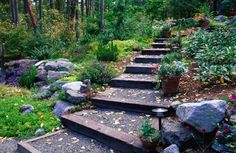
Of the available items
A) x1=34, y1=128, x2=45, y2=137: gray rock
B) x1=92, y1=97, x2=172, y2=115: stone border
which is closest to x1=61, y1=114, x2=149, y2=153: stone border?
x1=34, y1=128, x2=45, y2=137: gray rock

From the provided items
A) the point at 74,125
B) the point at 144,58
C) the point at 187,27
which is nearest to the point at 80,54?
the point at 144,58

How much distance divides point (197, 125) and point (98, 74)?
341 centimetres

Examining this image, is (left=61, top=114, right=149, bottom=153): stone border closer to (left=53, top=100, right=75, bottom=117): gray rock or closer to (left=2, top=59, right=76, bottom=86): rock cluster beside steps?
(left=53, top=100, right=75, bottom=117): gray rock

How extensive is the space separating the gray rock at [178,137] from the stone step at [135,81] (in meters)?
2.45

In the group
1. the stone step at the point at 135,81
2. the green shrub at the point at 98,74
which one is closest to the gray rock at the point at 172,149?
the stone step at the point at 135,81

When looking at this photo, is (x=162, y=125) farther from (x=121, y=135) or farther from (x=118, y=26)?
(x=118, y=26)

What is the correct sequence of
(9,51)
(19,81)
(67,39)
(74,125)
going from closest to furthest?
(74,125) < (19,81) < (9,51) < (67,39)

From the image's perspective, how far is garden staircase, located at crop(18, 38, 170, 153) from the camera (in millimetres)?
4387

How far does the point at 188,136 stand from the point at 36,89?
5660 millimetres

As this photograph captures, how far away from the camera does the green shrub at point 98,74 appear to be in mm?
6664

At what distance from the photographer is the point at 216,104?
364 centimetres

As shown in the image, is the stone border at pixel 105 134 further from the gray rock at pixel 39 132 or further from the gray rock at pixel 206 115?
the gray rock at pixel 206 115

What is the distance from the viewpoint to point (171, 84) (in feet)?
17.6

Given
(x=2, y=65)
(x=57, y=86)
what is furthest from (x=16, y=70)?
(x=57, y=86)
